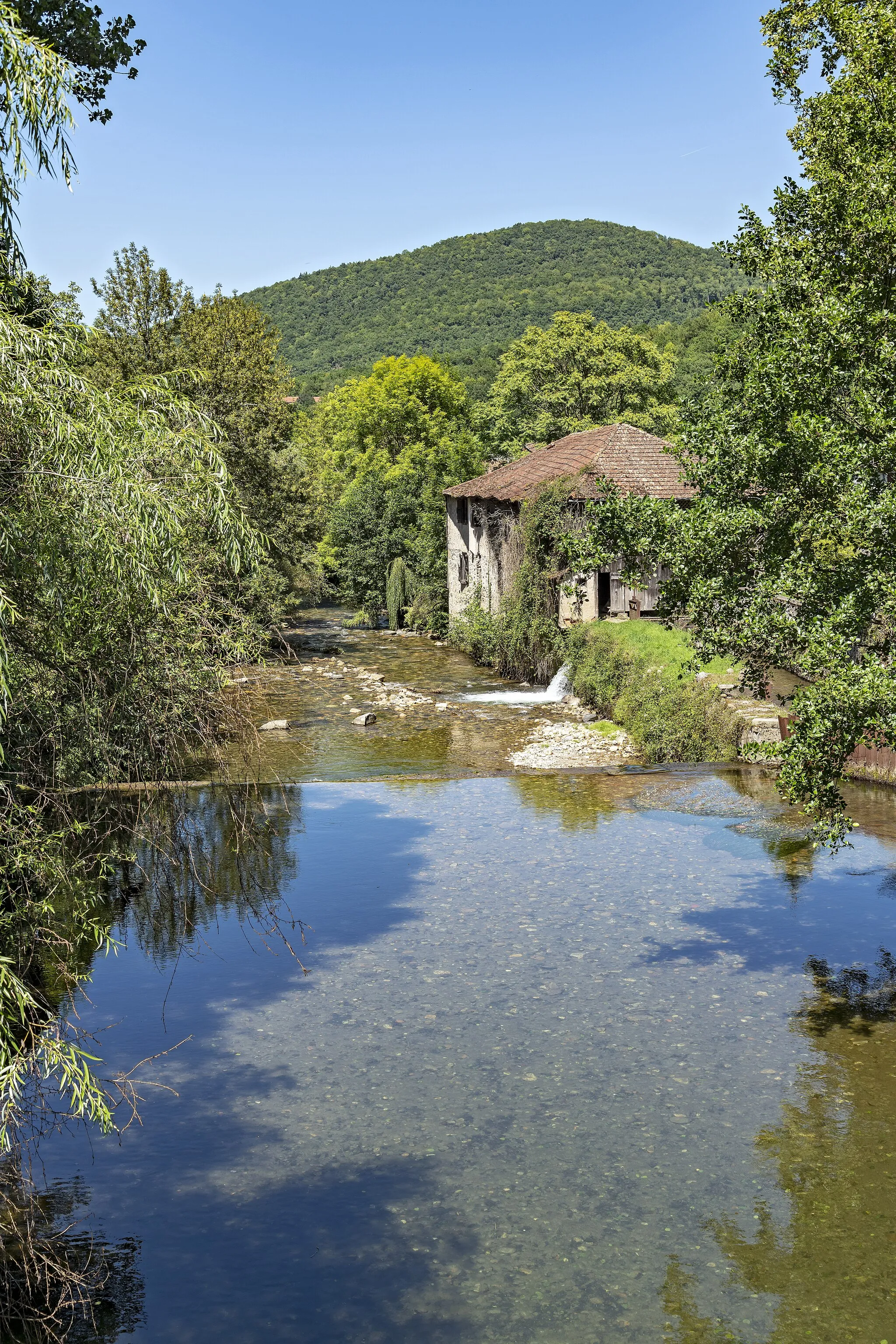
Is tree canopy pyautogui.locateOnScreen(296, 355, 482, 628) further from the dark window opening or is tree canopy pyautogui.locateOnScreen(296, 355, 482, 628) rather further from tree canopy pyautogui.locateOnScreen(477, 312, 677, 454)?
the dark window opening

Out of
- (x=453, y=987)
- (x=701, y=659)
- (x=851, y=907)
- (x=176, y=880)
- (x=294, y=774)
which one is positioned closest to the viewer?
(x=701, y=659)

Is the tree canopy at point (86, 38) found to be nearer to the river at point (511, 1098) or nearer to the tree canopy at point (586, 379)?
the river at point (511, 1098)

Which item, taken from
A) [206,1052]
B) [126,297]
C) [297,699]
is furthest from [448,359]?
[206,1052]

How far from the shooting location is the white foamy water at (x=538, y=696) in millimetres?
29078

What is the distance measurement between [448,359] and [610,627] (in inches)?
2140

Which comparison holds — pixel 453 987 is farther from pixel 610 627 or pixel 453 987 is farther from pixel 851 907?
pixel 610 627

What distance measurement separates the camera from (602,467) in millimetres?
31281

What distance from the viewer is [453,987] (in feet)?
42.6

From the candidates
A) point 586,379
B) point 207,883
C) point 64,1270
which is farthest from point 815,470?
point 586,379

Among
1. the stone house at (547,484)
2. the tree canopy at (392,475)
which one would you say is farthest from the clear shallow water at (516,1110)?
the tree canopy at (392,475)

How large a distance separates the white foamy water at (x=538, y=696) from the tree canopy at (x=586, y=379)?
58.6ft

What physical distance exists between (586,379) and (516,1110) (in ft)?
127

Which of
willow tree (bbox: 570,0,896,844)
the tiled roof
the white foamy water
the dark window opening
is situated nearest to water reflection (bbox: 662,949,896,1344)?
willow tree (bbox: 570,0,896,844)

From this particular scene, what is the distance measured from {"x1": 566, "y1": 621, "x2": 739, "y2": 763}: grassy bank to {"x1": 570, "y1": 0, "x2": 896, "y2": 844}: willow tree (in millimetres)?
8288
